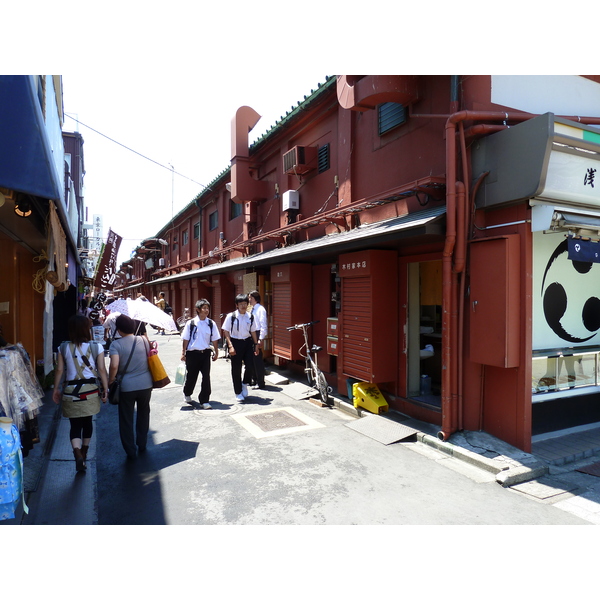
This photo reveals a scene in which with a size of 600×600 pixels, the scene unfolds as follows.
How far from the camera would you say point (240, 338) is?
8688 millimetres

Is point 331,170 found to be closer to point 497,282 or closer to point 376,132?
point 376,132

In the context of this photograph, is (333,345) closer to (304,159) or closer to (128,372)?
(128,372)

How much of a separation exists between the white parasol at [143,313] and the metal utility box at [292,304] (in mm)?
4170

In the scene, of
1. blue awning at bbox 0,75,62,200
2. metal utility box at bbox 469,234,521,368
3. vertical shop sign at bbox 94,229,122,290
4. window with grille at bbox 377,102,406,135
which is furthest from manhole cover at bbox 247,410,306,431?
vertical shop sign at bbox 94,229,122,290

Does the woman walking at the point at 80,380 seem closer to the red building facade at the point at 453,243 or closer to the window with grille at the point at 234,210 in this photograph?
the red building facade at the point at 453,243

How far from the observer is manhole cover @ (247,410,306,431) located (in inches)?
270

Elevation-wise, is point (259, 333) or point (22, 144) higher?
point (22, 144)

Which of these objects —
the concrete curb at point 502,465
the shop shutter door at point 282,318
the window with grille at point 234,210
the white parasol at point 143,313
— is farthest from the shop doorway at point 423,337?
the window with grille at point 234,210

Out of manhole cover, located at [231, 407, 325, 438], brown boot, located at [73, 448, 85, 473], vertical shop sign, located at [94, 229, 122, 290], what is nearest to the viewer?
brown boot, located at [73, 448, 85, 473]

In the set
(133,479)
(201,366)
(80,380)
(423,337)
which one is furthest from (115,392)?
(423,337)

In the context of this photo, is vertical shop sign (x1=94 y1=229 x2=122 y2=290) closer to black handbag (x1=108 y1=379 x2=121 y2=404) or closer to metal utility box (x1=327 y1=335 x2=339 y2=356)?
metal utility box (x1=327 y1=335 x2=339 y2=356)

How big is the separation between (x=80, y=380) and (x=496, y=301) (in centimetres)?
548

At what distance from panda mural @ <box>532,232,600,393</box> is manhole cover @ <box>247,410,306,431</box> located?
397 cm

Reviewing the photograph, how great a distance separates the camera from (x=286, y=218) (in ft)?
39.3
